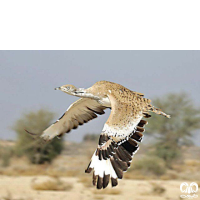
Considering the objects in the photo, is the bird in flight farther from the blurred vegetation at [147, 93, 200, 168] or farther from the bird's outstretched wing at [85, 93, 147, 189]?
the blurred vegetation at [147, 93, 200, 168]

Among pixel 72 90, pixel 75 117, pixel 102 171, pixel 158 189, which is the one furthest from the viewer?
pixel 158 189

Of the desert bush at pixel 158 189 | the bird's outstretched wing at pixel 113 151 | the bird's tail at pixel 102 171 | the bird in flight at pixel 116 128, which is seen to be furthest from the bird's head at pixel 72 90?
the desert bush at pixel 158 189

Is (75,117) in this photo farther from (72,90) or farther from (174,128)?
(174,128)

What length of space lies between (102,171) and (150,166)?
41.1 ft

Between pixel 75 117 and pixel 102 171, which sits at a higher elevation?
pixel 75 117

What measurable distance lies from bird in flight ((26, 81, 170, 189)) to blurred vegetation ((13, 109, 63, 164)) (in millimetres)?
9715

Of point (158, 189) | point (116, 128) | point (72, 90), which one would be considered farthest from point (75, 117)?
point (158, 189)

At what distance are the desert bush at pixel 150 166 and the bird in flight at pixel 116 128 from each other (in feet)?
37.3

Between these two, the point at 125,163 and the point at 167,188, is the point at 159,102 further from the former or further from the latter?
the point at 125,163

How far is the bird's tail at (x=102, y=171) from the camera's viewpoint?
4.08 meters

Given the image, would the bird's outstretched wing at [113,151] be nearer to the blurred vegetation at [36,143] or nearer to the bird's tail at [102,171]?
the bird's tail at [102,171]

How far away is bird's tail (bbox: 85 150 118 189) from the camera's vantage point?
4082mm

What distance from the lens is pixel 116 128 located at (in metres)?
4.20

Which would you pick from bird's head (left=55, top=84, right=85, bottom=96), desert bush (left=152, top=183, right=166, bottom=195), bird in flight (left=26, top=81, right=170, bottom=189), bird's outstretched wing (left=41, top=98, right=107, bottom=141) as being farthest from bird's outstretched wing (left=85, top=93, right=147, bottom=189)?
desert bush (left=152, top=183, right=166, bottom=195)
